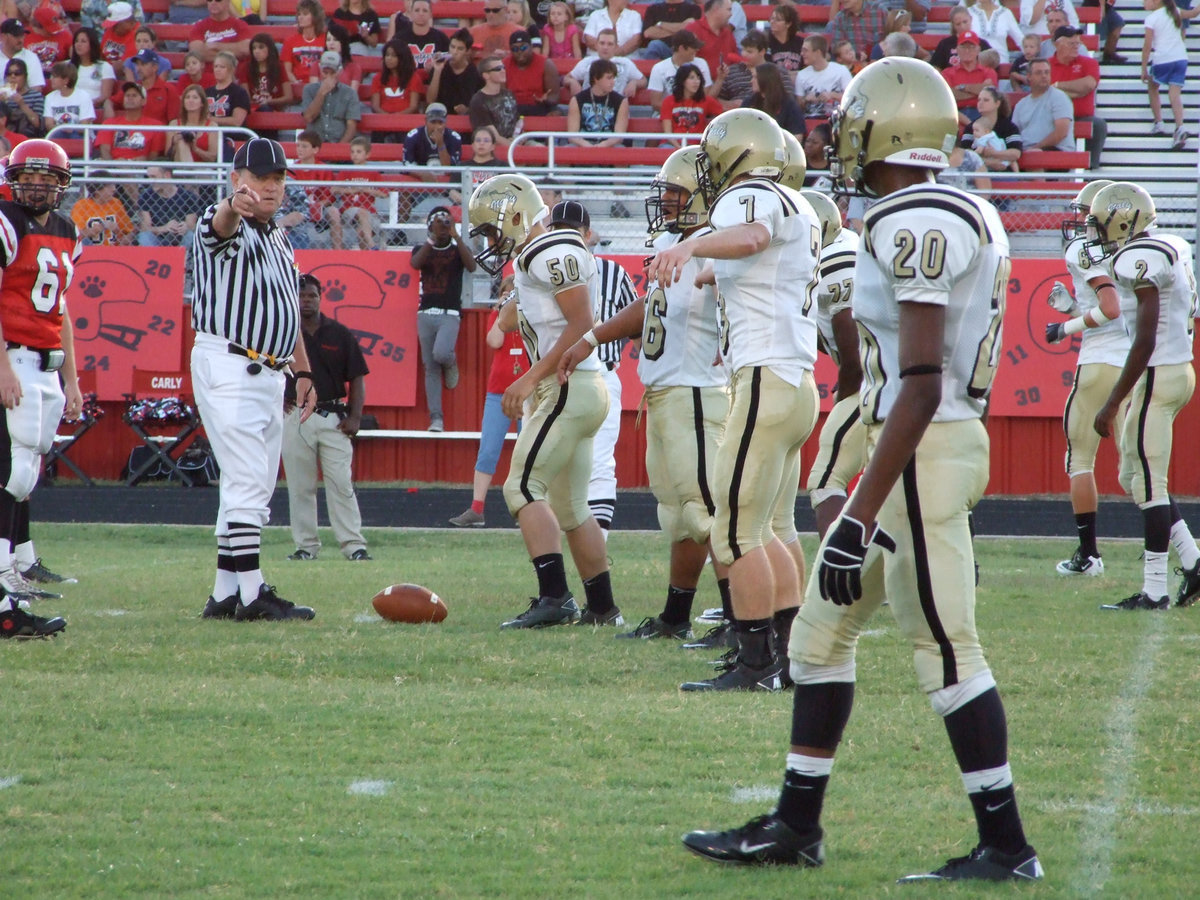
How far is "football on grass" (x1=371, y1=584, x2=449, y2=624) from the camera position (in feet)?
21.0

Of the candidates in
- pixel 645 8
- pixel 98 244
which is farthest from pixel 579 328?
pixel 645 8

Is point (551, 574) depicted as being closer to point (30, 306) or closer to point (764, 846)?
point (30, 306)

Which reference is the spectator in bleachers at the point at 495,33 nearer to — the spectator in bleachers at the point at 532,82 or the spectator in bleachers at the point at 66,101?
the spectator in bleachers at the point at 532,82

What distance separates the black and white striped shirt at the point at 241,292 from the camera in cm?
645

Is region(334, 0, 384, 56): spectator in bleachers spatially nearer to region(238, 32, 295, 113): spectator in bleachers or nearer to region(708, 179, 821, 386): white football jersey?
region(238, 32, 295, 113): spectator in bleachers

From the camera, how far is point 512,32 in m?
15.5

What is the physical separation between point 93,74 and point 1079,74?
10.9m

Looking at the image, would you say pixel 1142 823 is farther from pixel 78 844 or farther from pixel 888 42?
pixel 888 42

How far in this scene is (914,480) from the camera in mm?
3027

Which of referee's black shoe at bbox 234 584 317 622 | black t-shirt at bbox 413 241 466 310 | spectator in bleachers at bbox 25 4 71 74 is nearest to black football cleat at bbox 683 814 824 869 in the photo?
referee's black shoe at bbox 234 584 317 622

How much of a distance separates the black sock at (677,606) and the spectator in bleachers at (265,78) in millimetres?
10967

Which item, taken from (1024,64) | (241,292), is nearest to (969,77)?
(1024,64)

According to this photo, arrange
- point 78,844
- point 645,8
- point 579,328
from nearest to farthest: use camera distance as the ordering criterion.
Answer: point 78,844 < point 579,328 < point 645,8

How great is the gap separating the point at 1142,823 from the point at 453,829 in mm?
1676
